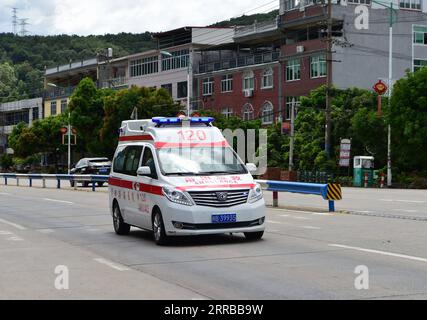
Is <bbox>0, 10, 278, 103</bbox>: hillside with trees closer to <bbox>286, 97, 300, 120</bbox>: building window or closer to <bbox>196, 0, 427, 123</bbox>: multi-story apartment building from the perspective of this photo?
<bbox>196, 0, 427, 123</bbox>: multi-story apartment building

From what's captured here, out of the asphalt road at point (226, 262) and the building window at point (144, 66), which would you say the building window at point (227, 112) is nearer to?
the building window at point (144, 66)

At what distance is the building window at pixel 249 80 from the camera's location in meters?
72.3

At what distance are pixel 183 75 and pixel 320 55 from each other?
2148 cm

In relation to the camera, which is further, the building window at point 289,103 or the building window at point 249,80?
the building window at point 249,80

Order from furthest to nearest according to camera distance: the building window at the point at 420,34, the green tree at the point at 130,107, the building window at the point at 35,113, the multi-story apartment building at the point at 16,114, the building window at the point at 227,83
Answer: the multi-story apartment building at the point at 16,114 < the building window at the point at 35,113 < the building window at the point at 227,83 < the green tree at the point at 130,107 < the building window at the point at 420,34

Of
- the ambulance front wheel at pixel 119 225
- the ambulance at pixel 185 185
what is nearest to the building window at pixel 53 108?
the ambulance front wheel at pixel 119 225

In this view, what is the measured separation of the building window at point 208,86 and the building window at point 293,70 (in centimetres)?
1222

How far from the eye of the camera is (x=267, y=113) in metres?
70.6

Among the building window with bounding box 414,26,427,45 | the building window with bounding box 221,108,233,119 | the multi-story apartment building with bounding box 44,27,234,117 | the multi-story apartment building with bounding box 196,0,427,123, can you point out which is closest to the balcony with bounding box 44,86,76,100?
the multi-story apartment building with bounding box 44,27,234,117

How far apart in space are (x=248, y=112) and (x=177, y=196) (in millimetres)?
59443

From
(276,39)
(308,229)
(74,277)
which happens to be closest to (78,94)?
(276,39)

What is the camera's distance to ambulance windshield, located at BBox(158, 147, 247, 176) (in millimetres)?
14680

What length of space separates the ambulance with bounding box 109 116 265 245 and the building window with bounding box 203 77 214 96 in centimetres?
6171

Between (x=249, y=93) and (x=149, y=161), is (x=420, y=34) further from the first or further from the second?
(x=149, y=161)
